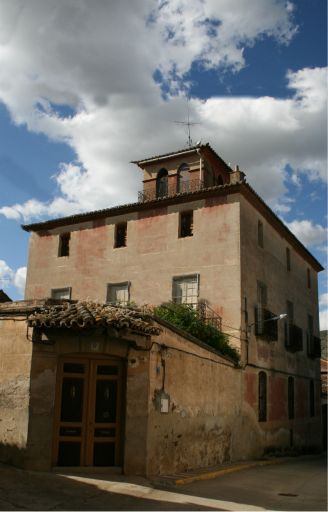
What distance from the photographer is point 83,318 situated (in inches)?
426

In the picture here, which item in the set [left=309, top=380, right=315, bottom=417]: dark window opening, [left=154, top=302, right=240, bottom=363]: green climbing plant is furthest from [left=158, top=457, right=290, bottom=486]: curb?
[left=309, top=380, right=315, bottom=417]: dark window opening

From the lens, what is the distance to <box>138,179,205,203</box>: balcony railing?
25594mm

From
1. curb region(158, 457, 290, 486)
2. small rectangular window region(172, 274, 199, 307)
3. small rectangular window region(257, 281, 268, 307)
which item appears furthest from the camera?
small rectangular window region(257, 281, 268, 307)

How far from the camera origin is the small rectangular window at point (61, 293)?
80.3 ft

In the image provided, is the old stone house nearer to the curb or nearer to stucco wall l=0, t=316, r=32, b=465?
stucco wall l=0, t=316, r=32, b=465

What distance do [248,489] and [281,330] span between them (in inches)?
524

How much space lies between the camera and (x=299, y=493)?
1174 centimetres

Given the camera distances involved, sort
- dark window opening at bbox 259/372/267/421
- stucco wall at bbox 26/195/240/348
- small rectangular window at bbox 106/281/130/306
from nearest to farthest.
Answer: stucco wall at bbox 26/195/240/348 < dark window opening at bbox 259/372/267/421 < small rectangular window at bbox 106/281/130/306

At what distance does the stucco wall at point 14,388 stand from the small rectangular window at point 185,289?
10.3 m

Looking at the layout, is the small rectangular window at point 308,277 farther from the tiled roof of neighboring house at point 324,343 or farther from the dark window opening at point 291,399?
the tiled roof of neighboring house at point 324,343

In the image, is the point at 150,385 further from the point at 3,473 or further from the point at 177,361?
the point at 3,473

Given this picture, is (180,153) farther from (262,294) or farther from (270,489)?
(270,489)

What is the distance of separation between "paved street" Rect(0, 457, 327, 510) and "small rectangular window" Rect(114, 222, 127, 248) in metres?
13.2

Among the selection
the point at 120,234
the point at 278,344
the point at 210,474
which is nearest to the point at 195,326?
the point at 210,474
